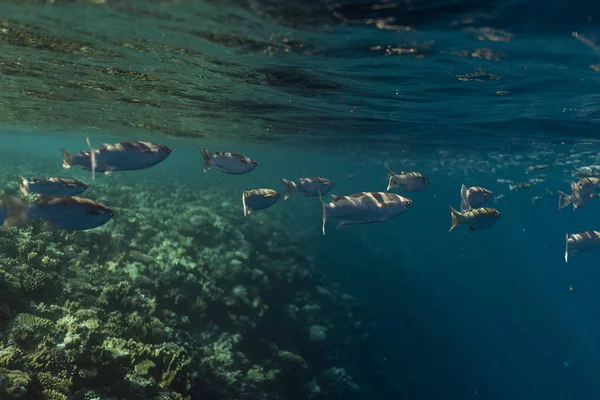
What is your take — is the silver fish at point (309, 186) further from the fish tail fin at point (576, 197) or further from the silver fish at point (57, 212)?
the fish tail fin at point (576, 197)

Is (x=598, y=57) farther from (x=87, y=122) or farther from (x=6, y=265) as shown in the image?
(x=87, y=122)

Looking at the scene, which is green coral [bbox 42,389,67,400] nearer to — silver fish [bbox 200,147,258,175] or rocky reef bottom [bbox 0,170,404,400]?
rocky reef bottom [bbox 0,170,404,400]

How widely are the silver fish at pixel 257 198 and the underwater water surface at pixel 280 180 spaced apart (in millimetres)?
1302

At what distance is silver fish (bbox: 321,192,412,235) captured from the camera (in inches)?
240

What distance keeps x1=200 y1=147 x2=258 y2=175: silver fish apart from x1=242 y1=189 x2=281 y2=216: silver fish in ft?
1.92

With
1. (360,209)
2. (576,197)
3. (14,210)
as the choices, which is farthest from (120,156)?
(576,197)

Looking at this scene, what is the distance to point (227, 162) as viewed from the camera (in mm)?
7668

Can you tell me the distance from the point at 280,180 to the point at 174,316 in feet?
21.6

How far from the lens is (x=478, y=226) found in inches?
349

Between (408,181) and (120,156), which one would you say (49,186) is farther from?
(408,181)

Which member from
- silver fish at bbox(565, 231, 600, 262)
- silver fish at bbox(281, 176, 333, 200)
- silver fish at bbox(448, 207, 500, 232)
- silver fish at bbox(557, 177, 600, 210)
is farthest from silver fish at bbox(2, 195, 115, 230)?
silver fish at bbox(557, 177, 600, 210)

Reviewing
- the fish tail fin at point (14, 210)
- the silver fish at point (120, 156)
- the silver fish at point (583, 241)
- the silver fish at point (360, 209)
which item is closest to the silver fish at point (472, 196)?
the silver fish at point (583, 241)

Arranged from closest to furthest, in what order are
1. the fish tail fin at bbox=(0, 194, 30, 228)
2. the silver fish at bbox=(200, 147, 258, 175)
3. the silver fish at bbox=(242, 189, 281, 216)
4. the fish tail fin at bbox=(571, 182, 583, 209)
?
the fish tail fin at bbox=(0, 194, 30, 228) < the silver fish at bbox=(200, 147, 258, 175) < the silver fish at bbox=(242, 189, 281, 216) < the fish tail fin at bbox=(571, 182, 583, 209)

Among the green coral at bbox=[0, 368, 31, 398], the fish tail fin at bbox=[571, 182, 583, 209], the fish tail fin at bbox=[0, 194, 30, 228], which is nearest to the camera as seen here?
the fish tail fin at bbox=[0, 194, 30, 228]
